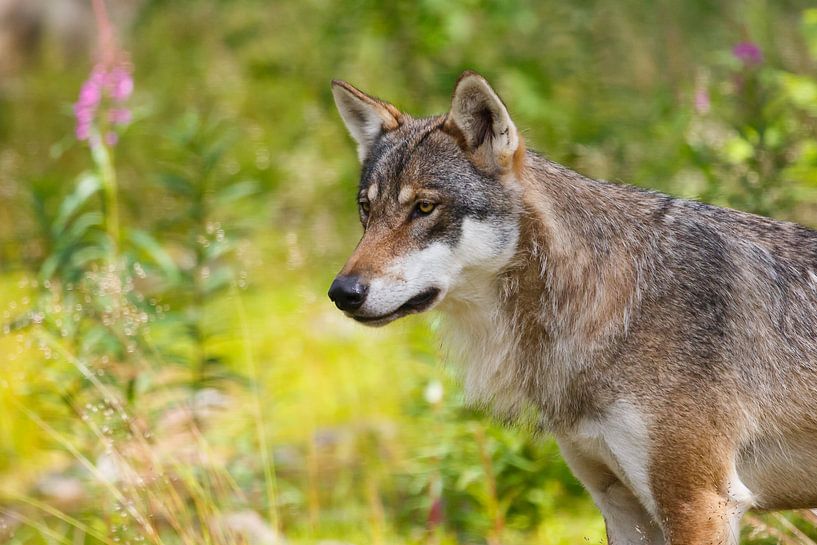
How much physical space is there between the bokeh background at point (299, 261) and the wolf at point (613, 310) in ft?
1.55

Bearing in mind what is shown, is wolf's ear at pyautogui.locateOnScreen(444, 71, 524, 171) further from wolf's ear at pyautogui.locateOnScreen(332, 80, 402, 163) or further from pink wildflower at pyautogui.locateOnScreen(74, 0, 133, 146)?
pink wildflower at pyautogui.locateOnScreen(74, 0, 133, 146)

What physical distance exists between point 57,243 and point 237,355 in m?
3.37

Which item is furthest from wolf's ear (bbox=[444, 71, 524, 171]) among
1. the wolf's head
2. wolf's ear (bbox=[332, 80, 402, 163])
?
wolf's ear (bbox=[332, 80, 402, 163])

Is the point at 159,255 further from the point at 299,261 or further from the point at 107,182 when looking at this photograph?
the point at 299,261

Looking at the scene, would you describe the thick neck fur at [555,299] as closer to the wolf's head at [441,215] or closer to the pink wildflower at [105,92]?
the wolf's head at [441,215]

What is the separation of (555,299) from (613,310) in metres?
0.24

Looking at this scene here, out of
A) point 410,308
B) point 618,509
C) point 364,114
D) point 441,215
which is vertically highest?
point 364,114

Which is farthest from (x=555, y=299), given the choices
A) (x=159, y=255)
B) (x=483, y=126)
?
(x=159, y=255)

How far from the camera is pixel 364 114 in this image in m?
5.16

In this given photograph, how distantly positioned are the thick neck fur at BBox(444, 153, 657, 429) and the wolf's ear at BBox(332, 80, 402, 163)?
2.57 ft

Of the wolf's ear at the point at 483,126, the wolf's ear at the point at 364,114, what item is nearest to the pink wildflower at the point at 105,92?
the wolf's ear at the point at 364,114

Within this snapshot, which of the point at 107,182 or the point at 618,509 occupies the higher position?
the point at 107,182

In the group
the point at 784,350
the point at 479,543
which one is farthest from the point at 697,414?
the point at 479,543

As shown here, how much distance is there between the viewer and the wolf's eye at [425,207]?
4.43 m
